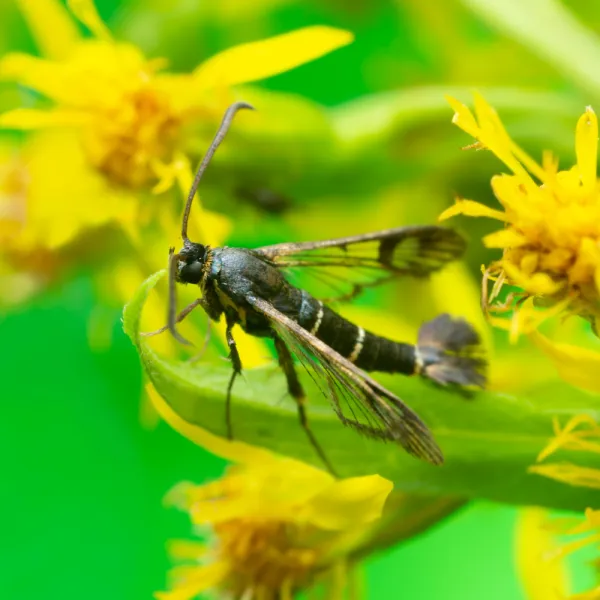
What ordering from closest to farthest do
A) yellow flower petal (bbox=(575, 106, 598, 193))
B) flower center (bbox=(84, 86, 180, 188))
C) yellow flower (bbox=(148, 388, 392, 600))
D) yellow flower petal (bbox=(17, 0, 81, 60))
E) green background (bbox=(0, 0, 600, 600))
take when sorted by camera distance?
1. yellow flower petal (bbox=(575, 106, 598, 193))
2. yellow flower (bbox=(148, 388, 392, 600))
3. flower center (bbox=(84, 86, 180, 188))
4. yellow flower petal (bbox=(17, 0, 81, 60))
5. green background (bbox=(0, 0, 600, 600))

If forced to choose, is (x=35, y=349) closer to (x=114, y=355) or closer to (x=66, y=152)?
(x=114, y=355)

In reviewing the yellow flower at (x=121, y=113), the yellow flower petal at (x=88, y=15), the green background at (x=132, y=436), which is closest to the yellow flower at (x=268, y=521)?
the yellow flower at (x=121, y=113)

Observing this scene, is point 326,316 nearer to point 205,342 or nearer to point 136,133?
point 205,342

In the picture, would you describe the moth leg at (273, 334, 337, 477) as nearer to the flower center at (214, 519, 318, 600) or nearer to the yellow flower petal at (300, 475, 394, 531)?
the yellow flower petal at (300, 475, 394, 531)

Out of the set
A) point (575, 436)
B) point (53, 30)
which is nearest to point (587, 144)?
point (575, 436)

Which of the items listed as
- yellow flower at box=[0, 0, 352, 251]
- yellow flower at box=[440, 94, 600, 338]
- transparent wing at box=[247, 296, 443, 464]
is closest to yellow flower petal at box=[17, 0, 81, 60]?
yellow flower at box=[0, 0, 352, 251]
